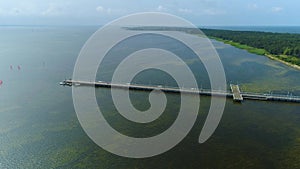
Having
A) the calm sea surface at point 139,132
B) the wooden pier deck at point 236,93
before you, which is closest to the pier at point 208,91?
the wooden pier deck at point 236,93

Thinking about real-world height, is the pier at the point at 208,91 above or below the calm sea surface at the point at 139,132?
above

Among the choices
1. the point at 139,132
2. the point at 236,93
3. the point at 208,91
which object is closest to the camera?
the point at 139,132

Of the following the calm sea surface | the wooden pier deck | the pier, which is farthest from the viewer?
the pier

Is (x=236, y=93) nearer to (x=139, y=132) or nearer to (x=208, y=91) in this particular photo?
(x=208, y=91)

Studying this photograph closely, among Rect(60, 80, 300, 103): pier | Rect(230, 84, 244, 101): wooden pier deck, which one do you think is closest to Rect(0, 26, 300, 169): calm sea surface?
Rect(230, 84, 244, 101): wooden pier deck

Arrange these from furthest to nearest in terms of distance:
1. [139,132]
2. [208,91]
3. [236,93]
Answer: [208,91] → [236,93] → [139,132]

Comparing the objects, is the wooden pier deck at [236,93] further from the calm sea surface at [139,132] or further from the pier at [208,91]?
the calm sea surface at [139,132]

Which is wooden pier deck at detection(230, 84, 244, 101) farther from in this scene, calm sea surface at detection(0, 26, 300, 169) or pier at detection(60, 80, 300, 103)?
calm sea surface at detection(0, 26, 300, 169)

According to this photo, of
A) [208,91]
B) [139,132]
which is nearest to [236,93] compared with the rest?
[208,91]

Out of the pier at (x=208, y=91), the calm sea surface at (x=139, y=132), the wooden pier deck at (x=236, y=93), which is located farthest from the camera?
the pier at (x=208, y=91)

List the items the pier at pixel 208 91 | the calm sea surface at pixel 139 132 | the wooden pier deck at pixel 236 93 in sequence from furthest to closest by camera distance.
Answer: the pier at pixel 208 91, the wooden pier deck at pixel 236 93, the calm sea surface at pixel 139 132

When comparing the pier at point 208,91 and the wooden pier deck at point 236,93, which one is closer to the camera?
the wooden pier deck at point 236,93

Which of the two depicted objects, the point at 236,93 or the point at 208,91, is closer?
the point at 236,93

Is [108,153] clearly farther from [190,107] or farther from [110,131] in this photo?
[190,107]
